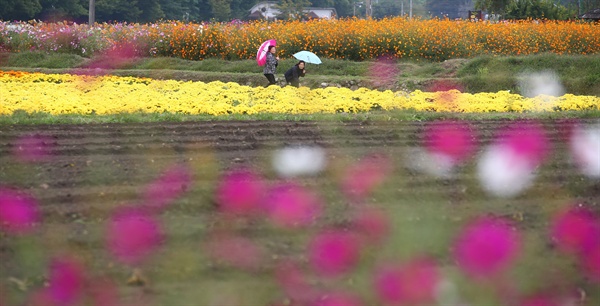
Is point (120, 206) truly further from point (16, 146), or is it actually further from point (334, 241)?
point (16, 146)

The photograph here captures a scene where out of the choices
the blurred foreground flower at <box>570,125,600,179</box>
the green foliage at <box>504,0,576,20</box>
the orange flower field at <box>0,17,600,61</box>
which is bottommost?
the green foliage at <box>504,0,576,20</box>

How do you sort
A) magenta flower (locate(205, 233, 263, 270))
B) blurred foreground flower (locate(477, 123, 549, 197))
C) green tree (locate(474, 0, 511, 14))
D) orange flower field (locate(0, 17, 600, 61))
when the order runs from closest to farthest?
magenta flower (locate(205, 233, 263, 270)) → blurred foreground flower (locate(477, 123, 549, 197)) → orange flower field (locate(0, 17, 600, 61)) → green tree (locate(474, 0, 511, 14))

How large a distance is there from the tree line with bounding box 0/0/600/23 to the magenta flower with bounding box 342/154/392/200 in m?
31.3

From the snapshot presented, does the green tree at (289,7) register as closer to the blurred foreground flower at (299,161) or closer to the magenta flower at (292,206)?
the blurred foreground flower at (299,161)

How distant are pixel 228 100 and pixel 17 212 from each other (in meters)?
8.34

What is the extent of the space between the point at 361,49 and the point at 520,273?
63.7 ft

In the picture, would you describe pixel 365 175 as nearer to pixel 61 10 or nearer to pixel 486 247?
pixel 486 247

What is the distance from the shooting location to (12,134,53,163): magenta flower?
26.9ft

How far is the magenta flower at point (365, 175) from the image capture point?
7.23 meters

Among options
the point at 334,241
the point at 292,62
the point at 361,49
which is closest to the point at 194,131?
the point at 334,241

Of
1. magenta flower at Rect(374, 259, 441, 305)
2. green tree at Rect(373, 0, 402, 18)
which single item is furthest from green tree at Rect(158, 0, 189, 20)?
magenta flower at Rect(374, 259, 441, 305)

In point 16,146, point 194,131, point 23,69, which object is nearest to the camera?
point 16,146

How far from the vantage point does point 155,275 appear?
5.28 metres

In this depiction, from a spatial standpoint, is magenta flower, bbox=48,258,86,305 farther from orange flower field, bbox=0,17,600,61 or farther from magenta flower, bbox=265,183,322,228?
orange flower field, bbox=0,17,600,61
